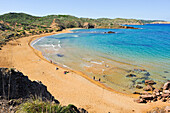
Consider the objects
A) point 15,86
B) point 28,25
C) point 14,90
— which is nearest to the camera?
point 14,90

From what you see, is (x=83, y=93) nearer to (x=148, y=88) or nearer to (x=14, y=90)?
(x=148, y=88)

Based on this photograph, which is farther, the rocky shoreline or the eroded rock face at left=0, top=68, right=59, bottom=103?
the eroded rock face at left=0, top=68, right=59, bottom=103

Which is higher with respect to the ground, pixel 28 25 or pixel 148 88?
pixel 28 25

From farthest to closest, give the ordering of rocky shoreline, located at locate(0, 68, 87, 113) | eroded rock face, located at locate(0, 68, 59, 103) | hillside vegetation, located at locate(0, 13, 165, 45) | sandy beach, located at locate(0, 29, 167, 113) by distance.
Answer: hillside vegetation, located at locate(0, 13, 165, 45) < sandy beach, located at locate(0, 29, 167, 113) < eroded rock face, located at locate(0, 68, 59, 103) < rocky shoreline, located at locate(0, 68, 87, 113)

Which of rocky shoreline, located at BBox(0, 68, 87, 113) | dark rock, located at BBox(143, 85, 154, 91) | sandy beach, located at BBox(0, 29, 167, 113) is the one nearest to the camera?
rocky shoreline, located at BBox(0, 68, 87, 113)

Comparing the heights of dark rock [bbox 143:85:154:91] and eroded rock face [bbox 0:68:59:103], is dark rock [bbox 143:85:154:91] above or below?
below

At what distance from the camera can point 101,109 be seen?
13438 millimetres

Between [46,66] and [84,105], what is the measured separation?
→ 14.1 metres

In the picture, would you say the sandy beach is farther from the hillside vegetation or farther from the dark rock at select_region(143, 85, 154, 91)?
the hillside vegetation

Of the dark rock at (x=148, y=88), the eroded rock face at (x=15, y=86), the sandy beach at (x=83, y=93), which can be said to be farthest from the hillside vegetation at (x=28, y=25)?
the dark rock at (x=148, y=88)

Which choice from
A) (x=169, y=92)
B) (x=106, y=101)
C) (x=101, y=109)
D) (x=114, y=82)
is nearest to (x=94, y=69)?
(x=114, y=82)

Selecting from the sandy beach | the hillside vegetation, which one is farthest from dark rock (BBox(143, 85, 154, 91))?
the hillside vegetation

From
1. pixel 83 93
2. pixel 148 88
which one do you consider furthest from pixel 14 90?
pixel 148 88

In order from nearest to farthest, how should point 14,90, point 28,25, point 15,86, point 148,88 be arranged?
point 14,90 → point 15,86 → point 148,88 → point 28,25
